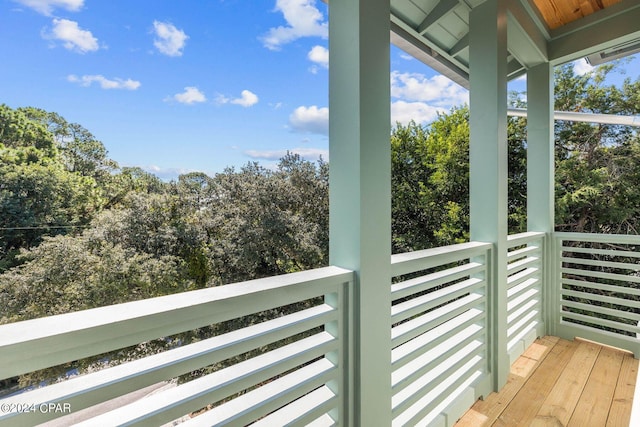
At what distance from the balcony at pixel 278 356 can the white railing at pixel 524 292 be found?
0.18 metres

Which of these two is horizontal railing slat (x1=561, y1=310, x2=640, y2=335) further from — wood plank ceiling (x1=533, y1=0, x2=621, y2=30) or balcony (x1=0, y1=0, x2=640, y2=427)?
wood plank ceiling (x1=533, y1=0, x2=621, y2=30)

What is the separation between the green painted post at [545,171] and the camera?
2.61 m

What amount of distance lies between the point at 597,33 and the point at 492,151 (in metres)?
1.59

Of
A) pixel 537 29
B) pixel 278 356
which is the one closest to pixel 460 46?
pixel 537 29

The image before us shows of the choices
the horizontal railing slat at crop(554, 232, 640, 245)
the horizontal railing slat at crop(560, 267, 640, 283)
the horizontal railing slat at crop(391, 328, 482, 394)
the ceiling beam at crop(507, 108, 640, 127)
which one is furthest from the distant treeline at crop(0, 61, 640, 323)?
the horizontal railing slat at crop(391, 328, 482, 394)

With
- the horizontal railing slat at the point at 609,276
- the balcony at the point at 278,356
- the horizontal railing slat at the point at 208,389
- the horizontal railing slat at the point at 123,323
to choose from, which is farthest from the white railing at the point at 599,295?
the horizontal railing slat at the point at 123,323

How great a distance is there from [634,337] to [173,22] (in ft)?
28.1

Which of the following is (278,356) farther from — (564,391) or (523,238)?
(523,238)

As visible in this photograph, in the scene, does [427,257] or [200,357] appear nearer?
[200,357]

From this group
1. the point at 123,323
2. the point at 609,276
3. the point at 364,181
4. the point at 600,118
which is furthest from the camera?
the point at 600,118

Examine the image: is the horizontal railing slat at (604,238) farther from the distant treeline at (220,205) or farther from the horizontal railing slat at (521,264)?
the distant treeline at (220,205)

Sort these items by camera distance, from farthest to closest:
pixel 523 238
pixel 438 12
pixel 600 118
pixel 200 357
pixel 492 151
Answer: pixel 600 118, pixel 523 238, pixel 438 12, pixel 492 151, pixel 200 357

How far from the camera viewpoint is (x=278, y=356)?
896mm

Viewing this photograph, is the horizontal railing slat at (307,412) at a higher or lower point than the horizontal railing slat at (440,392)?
higher
